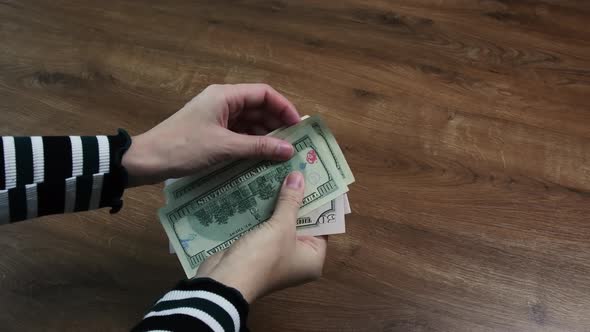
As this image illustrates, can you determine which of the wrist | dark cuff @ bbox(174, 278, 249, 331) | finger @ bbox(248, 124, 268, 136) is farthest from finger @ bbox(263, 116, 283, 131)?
dark cuff @ bbox(174, 278, 249, 331)

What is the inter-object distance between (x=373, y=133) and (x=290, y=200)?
0.36 m

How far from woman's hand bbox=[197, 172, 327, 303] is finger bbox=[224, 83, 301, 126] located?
0.13 metres

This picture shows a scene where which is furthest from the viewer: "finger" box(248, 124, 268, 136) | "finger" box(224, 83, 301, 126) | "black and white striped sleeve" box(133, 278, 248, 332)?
"finger" box(248, 124, 268, 136)

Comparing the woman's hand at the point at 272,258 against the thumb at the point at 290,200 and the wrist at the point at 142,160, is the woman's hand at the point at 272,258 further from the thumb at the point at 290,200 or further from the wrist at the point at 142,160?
the wrist at the point at 142,160

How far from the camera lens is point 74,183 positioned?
682 mm

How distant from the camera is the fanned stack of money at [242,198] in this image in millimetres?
789

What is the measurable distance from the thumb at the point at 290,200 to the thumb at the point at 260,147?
4cm

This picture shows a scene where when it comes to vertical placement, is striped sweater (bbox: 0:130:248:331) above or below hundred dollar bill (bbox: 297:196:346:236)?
above

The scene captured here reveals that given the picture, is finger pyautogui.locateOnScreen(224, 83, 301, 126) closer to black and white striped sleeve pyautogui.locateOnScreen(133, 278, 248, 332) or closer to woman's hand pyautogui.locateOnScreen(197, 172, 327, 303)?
woman's hand pyautogui.locateOnScreen(197, 172, 327, 303)

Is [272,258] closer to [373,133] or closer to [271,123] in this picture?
[271,123]

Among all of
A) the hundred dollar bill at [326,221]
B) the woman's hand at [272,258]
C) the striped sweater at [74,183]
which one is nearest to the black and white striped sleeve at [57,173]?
the striped sweater at [74,183]

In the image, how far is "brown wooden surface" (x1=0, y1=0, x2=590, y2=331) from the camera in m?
0.86

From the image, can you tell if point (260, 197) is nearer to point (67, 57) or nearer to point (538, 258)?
point (538, 258)

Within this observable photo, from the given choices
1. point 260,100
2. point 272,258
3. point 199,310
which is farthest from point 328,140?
point 199,310
